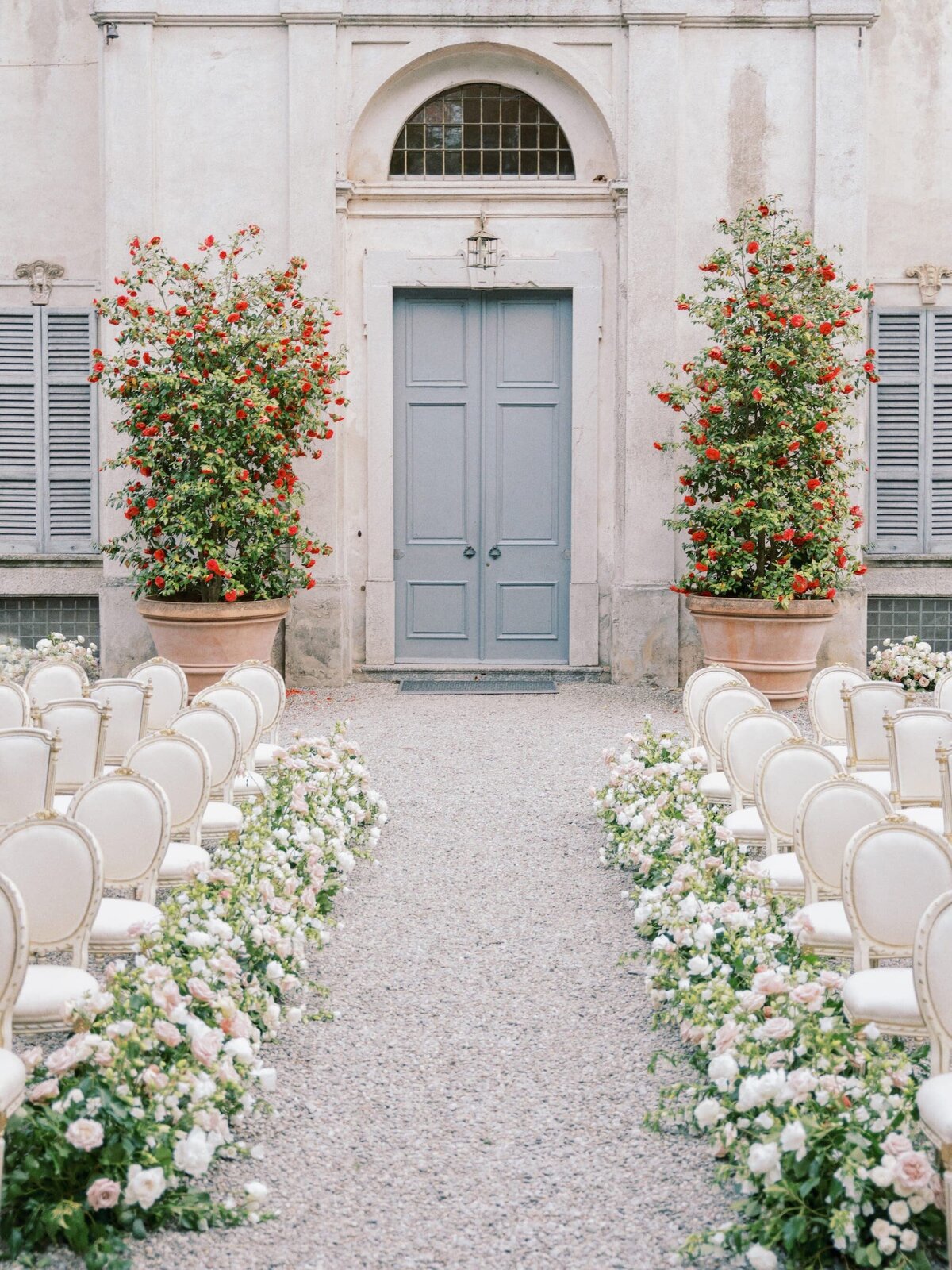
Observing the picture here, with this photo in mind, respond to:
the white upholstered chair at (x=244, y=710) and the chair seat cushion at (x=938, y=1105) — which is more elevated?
the white upholstered chair at (x=244, y=710)

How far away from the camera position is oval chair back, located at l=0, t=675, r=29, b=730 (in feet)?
20.0

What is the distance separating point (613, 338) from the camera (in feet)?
34.7

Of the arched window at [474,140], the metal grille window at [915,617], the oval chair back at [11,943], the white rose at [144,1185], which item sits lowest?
the white rose at [144,1185]

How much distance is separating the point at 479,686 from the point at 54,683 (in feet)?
13.4

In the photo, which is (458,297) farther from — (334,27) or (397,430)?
(334,27)

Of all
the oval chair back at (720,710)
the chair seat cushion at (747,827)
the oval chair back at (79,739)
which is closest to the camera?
the chair seat cushion at (747,827)

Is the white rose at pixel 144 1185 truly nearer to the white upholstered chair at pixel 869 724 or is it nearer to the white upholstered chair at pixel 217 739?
the white upholstered chair at pixel 217 739

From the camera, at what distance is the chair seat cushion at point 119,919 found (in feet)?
13.5

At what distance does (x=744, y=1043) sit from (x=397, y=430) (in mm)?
7908

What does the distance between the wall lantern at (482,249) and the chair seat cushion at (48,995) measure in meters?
7.73

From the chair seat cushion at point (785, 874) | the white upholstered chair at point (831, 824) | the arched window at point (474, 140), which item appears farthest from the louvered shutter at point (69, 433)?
the white upholstered chair at point (831, 824)

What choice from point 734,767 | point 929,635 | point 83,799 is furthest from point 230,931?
point 929,635

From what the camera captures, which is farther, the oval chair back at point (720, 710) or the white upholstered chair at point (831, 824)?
the oval chair back at point (720, 710)

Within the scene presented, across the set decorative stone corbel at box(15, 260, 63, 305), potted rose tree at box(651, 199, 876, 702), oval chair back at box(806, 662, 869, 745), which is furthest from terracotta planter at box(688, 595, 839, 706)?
decorative stone corbel at box(15, 260, 63, 305)
